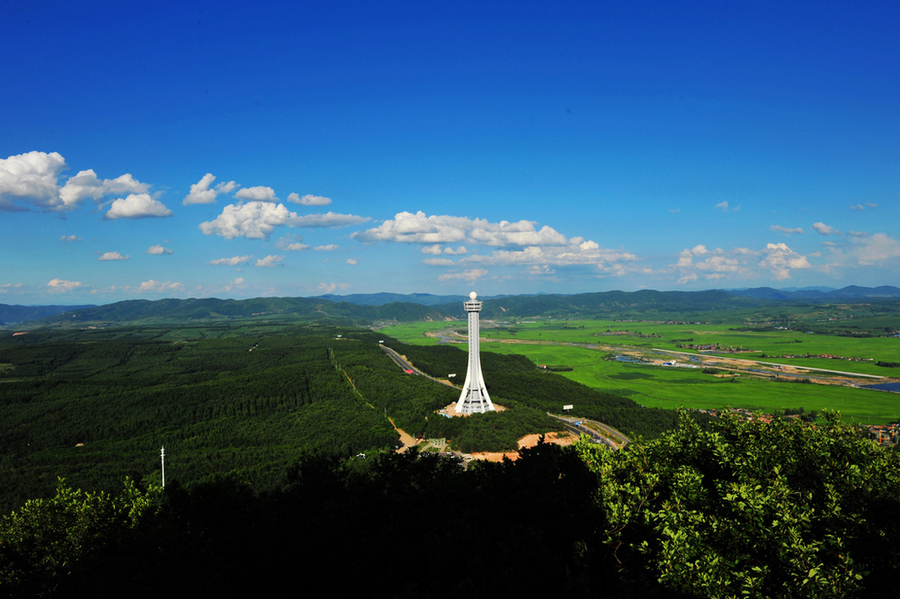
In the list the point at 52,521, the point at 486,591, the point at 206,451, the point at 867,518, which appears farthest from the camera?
the point at 206,451

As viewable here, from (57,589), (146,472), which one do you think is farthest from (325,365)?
(57,589)

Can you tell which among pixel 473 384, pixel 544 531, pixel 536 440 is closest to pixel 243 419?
pixel 473 384

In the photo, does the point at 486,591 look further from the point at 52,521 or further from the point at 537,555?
the point at 52,521

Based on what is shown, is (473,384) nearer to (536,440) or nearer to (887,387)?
(536,440)

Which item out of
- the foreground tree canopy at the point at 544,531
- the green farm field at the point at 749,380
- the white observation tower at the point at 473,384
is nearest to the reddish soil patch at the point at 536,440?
the white observation tower at the point at 473,384

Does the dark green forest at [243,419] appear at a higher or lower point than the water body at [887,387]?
higher

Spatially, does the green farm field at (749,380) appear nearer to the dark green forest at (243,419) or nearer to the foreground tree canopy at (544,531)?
the dark green forest at (243,419)
